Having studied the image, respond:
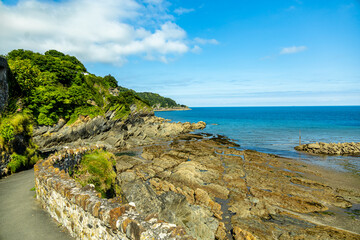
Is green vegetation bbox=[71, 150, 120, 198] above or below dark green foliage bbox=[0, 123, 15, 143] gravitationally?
below

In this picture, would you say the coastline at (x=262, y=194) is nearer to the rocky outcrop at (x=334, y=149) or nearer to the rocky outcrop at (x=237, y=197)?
the rocky outcrop at (x=237, y=197)

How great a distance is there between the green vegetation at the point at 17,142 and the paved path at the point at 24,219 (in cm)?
405

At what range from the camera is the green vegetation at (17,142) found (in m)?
13.4

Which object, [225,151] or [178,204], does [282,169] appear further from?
[178,204]

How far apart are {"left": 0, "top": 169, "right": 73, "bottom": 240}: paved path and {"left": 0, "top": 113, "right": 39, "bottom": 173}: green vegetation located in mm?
4046

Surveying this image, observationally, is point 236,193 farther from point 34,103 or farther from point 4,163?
point 34,103

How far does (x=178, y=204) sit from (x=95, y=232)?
835cm

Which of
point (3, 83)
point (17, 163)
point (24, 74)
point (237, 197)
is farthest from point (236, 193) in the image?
point (24, 74)

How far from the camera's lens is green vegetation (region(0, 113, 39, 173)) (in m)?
13.4

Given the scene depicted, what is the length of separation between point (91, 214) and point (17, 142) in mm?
14447

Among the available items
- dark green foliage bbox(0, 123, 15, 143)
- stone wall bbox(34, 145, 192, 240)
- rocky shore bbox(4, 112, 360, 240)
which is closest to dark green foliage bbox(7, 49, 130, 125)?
rocky shore bbox(4, 112, 360, 240)

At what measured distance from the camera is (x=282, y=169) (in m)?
26.8

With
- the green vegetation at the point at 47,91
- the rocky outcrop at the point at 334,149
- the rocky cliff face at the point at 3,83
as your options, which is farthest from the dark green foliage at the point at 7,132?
the rocky outcrop at the point at 334,149

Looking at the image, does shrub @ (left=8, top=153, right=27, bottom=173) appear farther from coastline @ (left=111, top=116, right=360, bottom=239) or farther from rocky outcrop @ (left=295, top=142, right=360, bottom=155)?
rocky outcrop @ (left=295, top=142, right=360, bottom=155)
